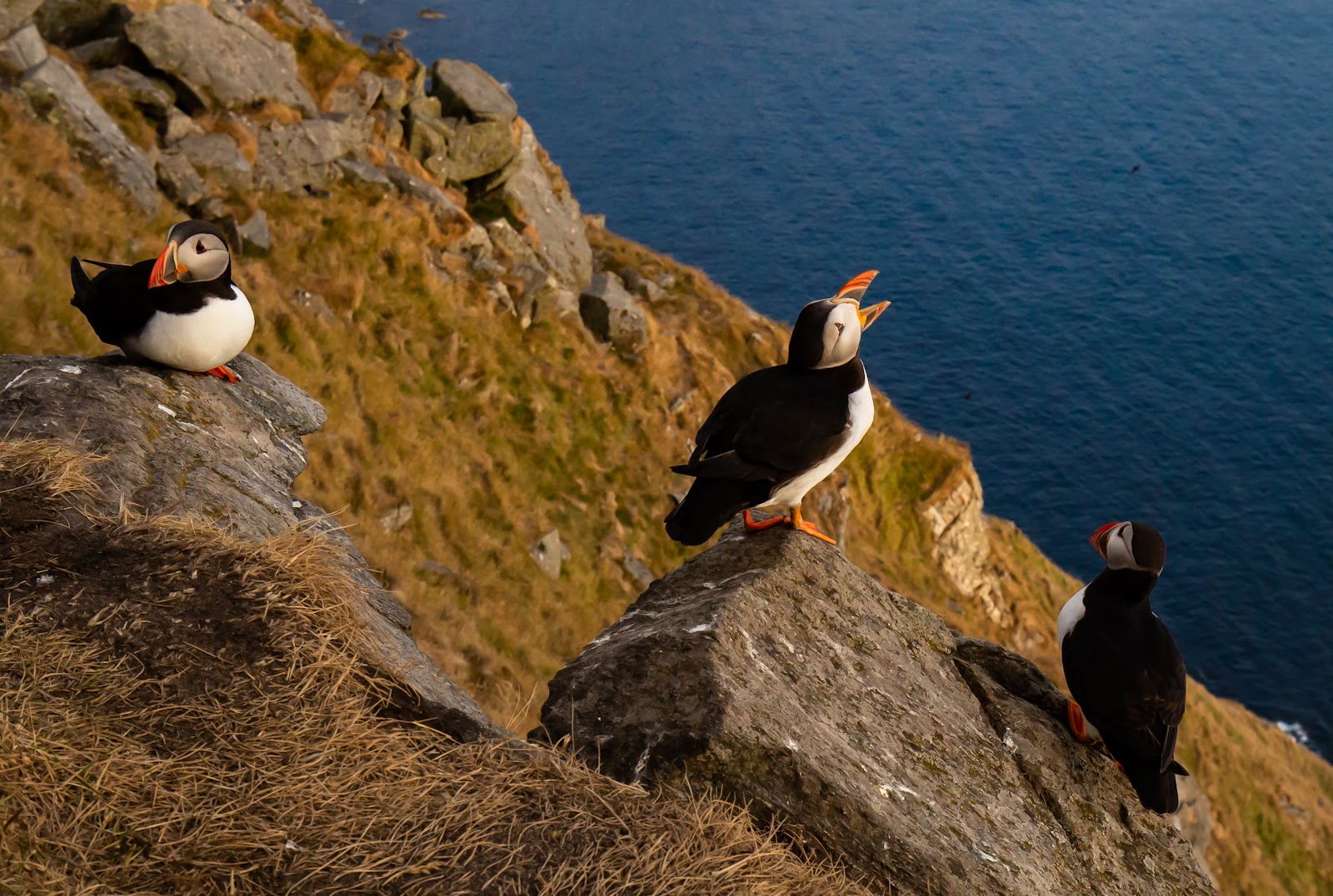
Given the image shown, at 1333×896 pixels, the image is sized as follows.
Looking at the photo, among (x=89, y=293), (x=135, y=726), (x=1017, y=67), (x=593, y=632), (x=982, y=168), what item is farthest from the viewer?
(x=1017, y=67)

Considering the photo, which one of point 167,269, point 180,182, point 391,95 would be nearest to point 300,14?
point 391,95

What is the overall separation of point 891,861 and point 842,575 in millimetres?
2180

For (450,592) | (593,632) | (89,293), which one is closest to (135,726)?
(89,293)

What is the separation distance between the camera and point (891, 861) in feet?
15.0

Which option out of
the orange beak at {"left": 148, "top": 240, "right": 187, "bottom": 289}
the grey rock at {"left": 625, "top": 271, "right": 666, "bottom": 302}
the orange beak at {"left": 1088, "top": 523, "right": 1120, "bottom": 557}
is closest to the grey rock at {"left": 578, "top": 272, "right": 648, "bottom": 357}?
the grey rock at {"left": 625, "top": 271, "right": 666, "bottom": 302}

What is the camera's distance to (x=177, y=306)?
7375 mm

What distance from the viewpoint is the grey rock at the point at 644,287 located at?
32.8m

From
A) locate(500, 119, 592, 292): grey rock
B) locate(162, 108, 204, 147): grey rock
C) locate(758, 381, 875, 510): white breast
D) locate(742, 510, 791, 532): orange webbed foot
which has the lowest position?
locate(500, 119, 592, 292): grey rock

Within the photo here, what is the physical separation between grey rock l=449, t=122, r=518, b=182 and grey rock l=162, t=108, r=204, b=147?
8.41m

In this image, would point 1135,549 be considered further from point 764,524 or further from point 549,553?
point 549,553

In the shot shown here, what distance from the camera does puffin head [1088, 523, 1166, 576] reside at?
6430 mm

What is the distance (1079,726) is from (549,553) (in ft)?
45.8

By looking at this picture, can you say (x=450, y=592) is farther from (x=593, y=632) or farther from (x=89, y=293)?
(x=89, y=293)

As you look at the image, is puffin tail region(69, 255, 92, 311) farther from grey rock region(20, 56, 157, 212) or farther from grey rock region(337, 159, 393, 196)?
grey rock region(337, 159, 393, 196)
